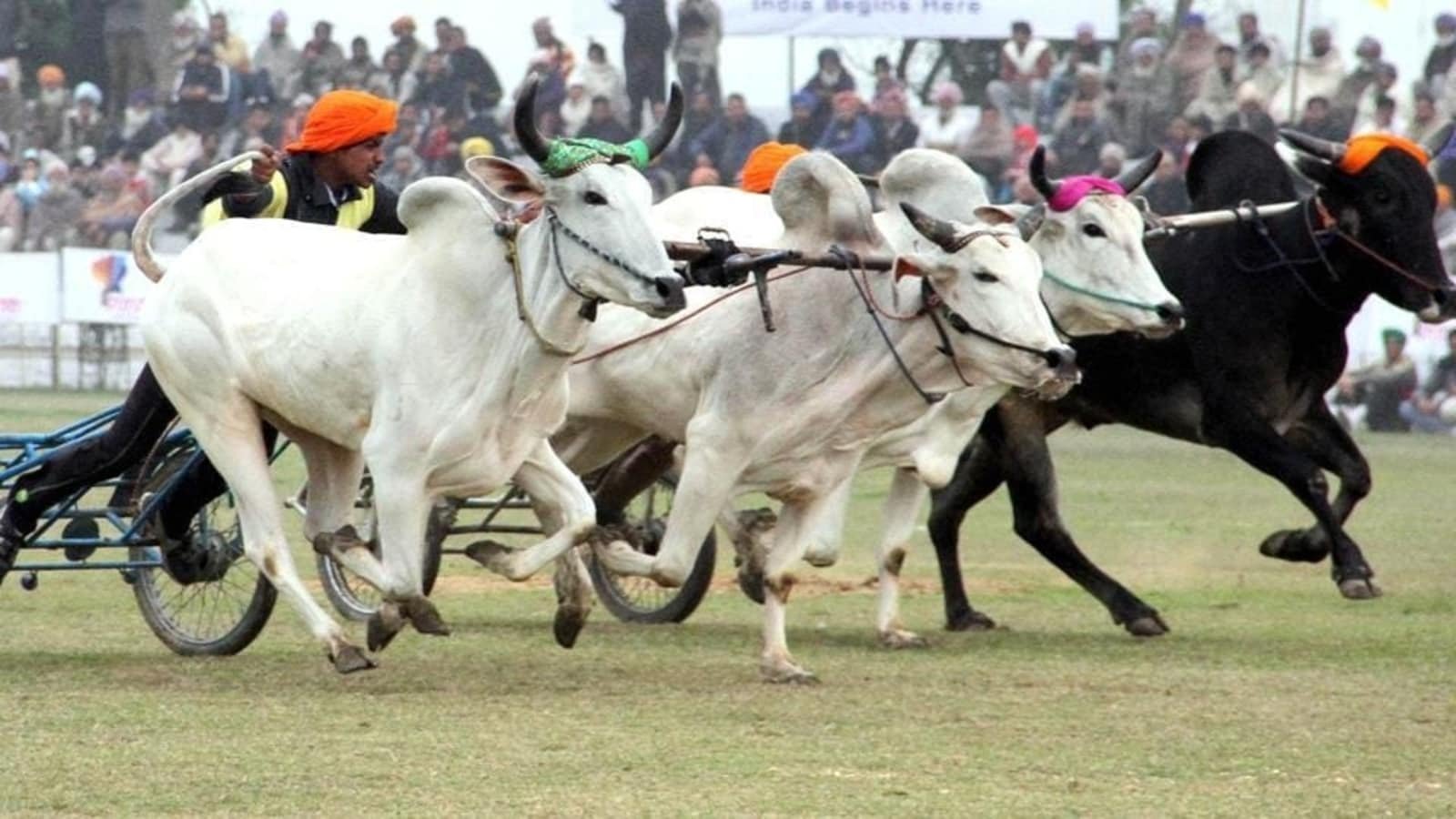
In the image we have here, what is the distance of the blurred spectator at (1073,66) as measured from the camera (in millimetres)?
28188

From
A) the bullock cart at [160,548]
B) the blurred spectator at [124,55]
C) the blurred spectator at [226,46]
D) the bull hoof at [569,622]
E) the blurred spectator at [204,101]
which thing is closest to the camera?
the bull hoof at [569,622]

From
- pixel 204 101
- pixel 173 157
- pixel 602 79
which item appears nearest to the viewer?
pixel 602 79

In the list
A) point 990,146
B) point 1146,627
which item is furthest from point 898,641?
point 990,146

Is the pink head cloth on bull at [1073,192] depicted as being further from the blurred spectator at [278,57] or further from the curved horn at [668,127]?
the blurred spectator at [278,57]

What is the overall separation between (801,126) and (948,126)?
4.68ft

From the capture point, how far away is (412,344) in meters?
8.94

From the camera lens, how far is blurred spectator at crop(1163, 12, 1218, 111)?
27.7 meters

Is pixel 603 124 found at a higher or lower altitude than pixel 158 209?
lower

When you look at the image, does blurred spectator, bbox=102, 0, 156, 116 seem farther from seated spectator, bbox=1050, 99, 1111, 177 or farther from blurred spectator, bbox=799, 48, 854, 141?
seated spectator, bbox=1050, 99, 1111, 177

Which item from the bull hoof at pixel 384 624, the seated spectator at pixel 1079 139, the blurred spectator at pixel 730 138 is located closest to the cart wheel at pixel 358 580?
the bull hoof at pixel 384 624

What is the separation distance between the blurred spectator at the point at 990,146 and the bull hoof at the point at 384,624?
18.8 m

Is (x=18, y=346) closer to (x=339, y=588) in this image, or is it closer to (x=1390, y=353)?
(x=1390, y=353)

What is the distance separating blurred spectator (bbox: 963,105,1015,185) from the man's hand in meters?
17.8

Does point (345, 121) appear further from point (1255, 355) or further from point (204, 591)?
point (1255, 355)
